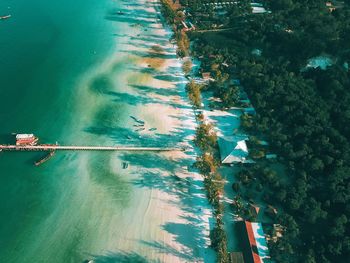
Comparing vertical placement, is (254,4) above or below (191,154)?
→ above

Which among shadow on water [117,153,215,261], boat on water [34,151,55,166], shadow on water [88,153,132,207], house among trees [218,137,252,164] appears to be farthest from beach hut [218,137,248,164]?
boat on water [34,151,55,166]

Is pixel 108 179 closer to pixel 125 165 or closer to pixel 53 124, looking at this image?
pixel 125 165

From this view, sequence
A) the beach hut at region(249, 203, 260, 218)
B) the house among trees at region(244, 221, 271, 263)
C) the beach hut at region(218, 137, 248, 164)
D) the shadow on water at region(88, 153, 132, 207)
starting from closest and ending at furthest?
the house among trees at region(244, 221, 271, 263) → the beach hut at region(249, 203, 260, 218) → the shadow on water at region(88, 153, 132, 207) → the beach hut at region(218, 137, 248, 164)

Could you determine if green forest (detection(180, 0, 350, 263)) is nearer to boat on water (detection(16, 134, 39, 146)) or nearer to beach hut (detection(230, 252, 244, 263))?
beach hut (detection(230, 252, 244, 263))

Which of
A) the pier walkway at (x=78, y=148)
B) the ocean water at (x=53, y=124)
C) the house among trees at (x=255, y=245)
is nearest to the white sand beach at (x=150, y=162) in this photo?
the pier walkway at (x=78, y=148)

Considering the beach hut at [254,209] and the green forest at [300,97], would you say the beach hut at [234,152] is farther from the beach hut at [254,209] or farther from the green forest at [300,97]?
the beach hut at [254,209]

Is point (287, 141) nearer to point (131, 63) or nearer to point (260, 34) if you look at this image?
point (260, 34)

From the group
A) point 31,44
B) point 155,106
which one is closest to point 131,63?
point 155,106
